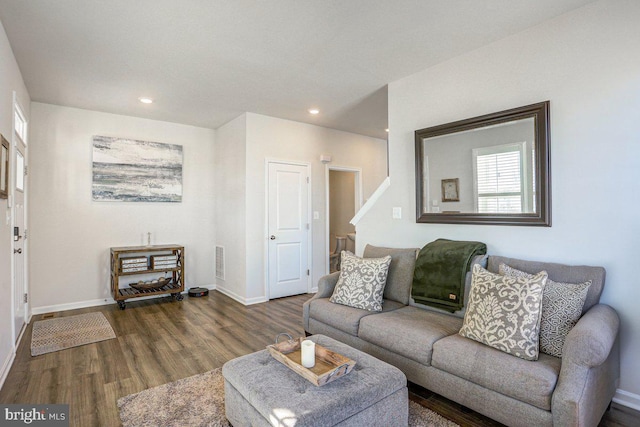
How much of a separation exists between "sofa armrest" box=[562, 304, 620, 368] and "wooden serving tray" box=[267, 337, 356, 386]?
42.3 inches

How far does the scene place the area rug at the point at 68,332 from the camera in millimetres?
3189

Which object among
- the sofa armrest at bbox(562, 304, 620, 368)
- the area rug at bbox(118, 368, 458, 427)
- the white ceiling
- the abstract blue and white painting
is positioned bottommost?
the area rug at bbox(118, 368, 458, 427)

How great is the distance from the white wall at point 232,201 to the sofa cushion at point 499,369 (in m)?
3.22

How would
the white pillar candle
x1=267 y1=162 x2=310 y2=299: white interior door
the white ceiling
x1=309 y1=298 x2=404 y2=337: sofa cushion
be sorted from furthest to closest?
x1=267 y1=162 x2=310 y2=299: white interior door, x1=309 y1=298 x2=404 y2=337: sofa cushion, the white ceiling, the white pillar candle

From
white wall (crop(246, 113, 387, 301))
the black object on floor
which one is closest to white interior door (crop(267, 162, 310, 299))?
white wall (crop(246, 113, 387, 301))

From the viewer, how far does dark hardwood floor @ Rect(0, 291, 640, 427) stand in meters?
2.19

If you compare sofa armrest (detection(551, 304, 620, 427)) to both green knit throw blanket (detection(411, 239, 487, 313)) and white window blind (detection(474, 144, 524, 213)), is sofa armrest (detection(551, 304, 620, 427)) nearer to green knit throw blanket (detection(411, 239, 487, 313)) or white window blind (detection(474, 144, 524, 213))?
green knit throw blanket (detection(411, 239, 487, 313))

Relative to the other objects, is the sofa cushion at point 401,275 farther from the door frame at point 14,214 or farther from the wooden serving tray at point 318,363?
the door frame at point 14,214

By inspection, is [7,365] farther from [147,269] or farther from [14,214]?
[147,269]

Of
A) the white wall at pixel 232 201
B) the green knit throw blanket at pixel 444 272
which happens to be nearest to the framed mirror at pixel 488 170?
the green knit throw blanket at pixel 444 272

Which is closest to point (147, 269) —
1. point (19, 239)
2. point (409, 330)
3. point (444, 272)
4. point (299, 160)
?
point (19, 239)

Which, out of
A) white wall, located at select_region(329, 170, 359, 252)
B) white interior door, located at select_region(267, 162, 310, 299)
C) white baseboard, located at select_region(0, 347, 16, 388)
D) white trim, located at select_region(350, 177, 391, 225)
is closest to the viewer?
white baseboard, located at select_region(0, 347, 16, 388)

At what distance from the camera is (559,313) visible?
6.46 feet

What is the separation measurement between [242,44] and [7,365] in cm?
317
